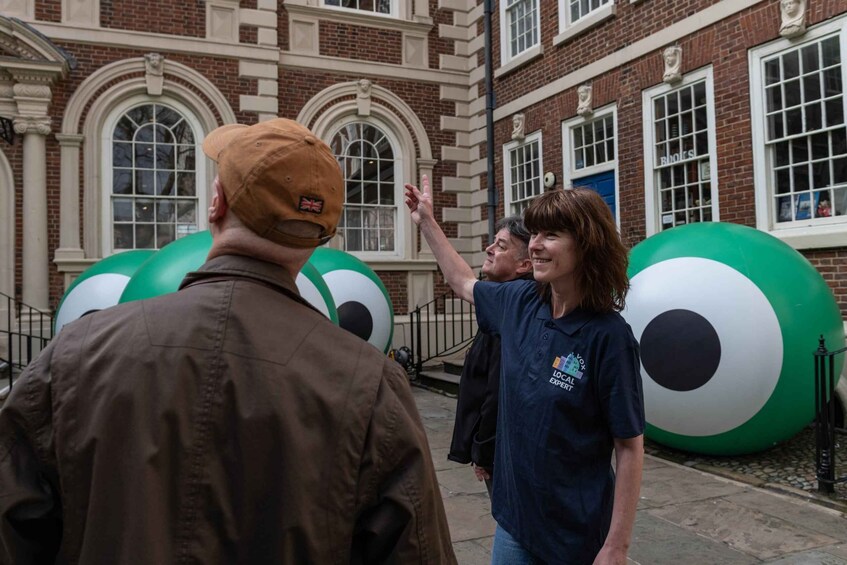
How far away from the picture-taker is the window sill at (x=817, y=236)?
7680 millimetres

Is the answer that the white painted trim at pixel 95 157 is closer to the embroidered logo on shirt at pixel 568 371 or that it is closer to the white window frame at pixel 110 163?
the white window frame at pixel 110 163

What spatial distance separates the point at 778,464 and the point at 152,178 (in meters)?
10.9

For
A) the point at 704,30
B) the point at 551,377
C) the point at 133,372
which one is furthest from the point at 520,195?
the point at 133,372

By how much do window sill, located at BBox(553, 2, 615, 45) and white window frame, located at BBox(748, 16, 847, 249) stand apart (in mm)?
2832

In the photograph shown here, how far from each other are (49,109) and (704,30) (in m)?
10.4

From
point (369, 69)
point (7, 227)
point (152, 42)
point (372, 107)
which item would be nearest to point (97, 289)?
point (7, 227)

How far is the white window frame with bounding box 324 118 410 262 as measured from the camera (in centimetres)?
1397

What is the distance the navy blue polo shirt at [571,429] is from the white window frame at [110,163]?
11.0 meters

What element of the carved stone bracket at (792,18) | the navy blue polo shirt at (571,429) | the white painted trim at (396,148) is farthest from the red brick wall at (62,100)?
the navy blue polo shirt at (571,429)

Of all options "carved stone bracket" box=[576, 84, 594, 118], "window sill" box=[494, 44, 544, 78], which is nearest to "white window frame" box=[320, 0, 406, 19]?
"window sill" box=[494, 44, 544, 78]

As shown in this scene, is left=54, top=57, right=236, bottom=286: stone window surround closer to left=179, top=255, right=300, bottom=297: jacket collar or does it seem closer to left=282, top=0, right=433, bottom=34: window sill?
left=282, top=0, right=433, bottom=34: window sill

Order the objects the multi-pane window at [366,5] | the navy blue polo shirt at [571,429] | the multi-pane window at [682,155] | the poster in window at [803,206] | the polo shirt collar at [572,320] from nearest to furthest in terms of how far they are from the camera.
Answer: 1. the navy blue polo shirt at [571,429]
2. the polo shirt collar at [572,320]
3. the poster in window at [803,206]
4. the multi-pane window at [682,155]
5. the multi-pane window at [366,5]

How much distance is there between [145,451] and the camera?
1.18 m

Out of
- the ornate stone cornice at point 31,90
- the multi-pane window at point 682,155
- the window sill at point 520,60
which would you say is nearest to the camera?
the multi-pane window at point 682,155
